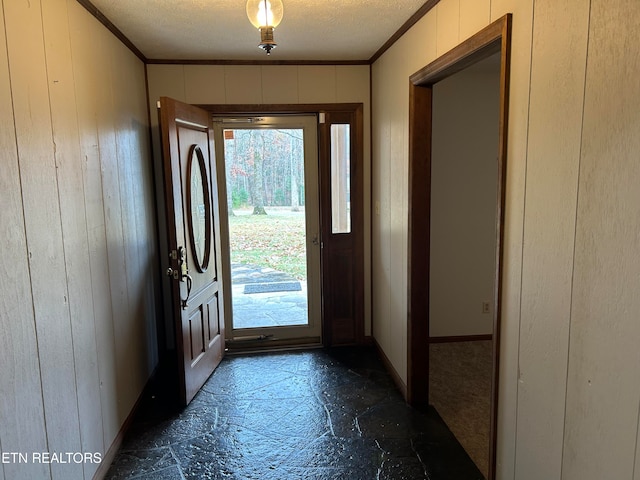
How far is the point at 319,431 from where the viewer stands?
264 centimetres

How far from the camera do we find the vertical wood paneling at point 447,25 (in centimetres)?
208

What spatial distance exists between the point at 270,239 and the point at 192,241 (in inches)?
36.7

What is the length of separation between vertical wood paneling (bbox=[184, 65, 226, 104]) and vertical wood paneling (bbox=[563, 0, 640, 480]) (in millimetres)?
2833

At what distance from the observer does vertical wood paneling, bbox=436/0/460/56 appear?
2084 millimetres

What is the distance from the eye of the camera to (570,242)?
1356 millimetres

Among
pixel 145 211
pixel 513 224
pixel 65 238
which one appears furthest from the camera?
pixel 145 211

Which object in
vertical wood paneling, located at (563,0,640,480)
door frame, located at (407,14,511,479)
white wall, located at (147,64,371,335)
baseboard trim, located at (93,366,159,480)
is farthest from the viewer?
white wall, located at (147,64,371,335)

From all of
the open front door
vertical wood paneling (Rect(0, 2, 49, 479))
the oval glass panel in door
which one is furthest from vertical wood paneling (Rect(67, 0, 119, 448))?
the oval glass panel in door

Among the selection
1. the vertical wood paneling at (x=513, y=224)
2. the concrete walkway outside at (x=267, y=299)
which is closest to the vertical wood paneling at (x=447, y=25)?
the vertical wood paneling at (x=513, y=224)

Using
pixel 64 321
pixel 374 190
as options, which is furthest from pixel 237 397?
pixel 374 190

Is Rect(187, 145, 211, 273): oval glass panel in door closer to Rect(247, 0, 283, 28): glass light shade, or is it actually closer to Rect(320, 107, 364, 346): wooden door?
Rect(320, 107, 364, 346): wooden door

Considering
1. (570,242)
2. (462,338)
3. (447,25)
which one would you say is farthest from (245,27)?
(462,338)

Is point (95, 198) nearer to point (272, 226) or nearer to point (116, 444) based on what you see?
point (116, 444)

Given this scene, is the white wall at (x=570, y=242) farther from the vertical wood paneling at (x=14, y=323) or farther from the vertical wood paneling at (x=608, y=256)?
the vertical wood paneling at (x=14, y=323)
